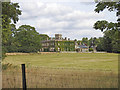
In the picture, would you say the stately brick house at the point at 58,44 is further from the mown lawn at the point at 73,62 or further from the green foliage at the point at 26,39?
the mown lawn at the point at 73,62

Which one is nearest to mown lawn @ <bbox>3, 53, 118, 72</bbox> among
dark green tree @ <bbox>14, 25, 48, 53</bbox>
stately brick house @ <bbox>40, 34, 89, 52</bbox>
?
dark green tree @ <bbox>14, 25, 48, 53</bbox>

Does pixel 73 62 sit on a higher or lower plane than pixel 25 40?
lower

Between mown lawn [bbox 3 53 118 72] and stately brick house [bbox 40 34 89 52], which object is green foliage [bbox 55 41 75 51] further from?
mown lawn [bbox 3 53 118 72]

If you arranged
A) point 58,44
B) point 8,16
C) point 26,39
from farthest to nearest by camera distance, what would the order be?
point 58,44 → point 26,39 → point 8,16

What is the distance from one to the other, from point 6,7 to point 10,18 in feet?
4.81

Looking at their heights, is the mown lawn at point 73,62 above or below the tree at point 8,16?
below

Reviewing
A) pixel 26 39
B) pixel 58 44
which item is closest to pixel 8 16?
pixel 26 39

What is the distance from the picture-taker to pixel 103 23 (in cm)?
1083

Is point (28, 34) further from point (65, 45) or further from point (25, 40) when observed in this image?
point (65, 45)

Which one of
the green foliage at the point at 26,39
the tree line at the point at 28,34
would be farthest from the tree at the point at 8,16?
the green foliage at the point at 26,39

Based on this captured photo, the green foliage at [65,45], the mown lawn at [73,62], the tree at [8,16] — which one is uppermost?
the tree at [8,16]

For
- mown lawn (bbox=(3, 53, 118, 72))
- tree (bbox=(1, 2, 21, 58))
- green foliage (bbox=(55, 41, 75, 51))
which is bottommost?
mown lawn (bbox=(3, 53, 118, 72))

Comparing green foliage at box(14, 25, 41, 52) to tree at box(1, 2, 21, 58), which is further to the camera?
green foliage at box(14, 25, 41, 52)

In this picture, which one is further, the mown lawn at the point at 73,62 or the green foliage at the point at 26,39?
the green foliage at the point at 26,39
